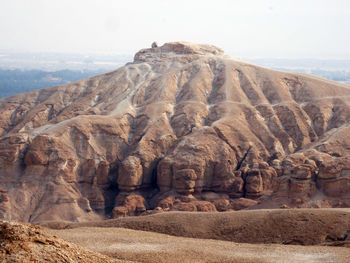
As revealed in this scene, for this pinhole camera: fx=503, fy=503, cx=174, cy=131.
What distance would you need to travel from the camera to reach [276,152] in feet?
215

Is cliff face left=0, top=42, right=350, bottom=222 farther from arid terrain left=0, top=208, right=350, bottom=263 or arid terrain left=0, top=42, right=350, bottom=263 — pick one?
arid terrain left=0, top=208, right=350, bottom=263

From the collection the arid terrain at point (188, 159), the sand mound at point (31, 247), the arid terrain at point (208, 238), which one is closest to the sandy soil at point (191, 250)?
the arid terrain at point (208, 238)

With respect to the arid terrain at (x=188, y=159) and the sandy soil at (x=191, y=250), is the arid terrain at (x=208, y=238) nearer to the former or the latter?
the sandy soil at (x=191, y=250)

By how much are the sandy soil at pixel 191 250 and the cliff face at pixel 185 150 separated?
71.4 feet

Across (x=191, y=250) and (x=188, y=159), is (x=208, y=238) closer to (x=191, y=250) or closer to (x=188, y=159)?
(x=191, y=250)

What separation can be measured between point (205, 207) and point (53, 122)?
2947cm

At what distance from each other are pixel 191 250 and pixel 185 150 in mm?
32777

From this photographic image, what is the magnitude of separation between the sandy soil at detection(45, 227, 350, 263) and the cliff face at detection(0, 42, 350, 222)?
2176cm

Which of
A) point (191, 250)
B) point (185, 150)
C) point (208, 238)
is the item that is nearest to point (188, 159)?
point (185, 150)

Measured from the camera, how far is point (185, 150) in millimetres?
63250

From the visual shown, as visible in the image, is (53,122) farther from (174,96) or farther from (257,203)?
(257,203)

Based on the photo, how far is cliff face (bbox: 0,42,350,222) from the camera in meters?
58.0

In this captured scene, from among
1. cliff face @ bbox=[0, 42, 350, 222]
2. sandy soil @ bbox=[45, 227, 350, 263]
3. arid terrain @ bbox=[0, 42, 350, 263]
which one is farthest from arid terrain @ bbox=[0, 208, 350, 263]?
cliff face @ bbox=[0, 42, 350, 222]

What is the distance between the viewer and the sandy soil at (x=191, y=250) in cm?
2922
